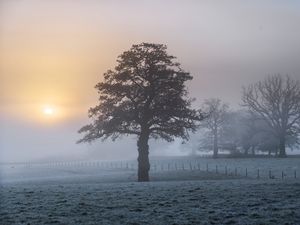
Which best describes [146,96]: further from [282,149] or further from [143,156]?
[282,149]

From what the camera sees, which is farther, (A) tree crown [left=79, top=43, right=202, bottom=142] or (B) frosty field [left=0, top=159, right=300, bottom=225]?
(A) tree crown [left=79, top=43, right=202, bottom=142]

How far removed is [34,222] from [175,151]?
17543 cm

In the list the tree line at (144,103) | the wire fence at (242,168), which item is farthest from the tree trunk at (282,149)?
the tree line at (144,103)

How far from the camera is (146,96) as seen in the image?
148 feet

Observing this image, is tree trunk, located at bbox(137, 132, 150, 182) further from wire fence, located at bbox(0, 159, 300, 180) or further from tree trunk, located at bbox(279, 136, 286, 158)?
tree trunk, located at bbox(279, 136, 286, 158)

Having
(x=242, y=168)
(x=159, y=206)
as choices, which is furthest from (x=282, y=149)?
(x=159, y=206)

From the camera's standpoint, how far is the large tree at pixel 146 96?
45.2 meters

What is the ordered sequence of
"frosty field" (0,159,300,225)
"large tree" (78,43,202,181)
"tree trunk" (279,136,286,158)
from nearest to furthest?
"frosty field" (0,159,300,225) → "large tree" (78,43,202,181) → "tree trunk" (279,136,286,158)

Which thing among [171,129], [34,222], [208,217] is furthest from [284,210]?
[171,129]

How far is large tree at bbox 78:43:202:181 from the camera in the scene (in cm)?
4522

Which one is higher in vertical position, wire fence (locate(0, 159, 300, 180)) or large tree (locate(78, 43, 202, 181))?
large tree (locate(78, 43, 202, 181))

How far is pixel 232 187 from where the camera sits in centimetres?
2886

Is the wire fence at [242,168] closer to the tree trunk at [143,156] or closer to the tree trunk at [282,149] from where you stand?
the tree trunk at [143,156]

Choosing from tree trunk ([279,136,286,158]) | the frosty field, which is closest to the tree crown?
the frosty field
